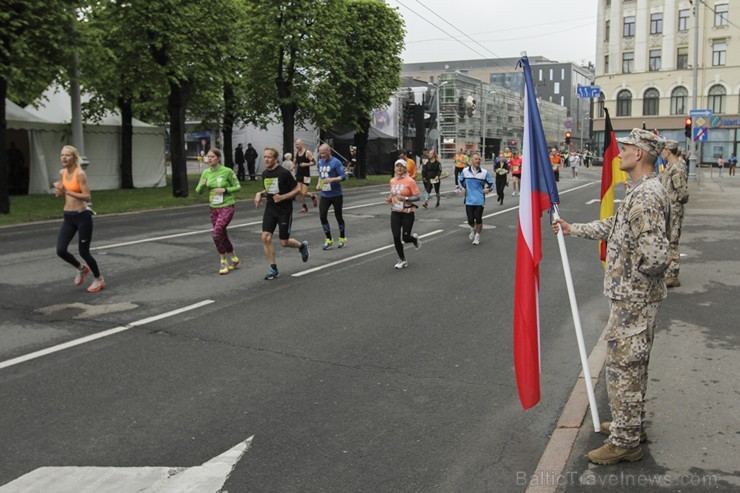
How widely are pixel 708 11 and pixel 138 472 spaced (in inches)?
2924

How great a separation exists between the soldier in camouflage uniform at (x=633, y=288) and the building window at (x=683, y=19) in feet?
238

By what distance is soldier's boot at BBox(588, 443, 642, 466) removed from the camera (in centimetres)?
412

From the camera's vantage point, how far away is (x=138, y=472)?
13.6 feet

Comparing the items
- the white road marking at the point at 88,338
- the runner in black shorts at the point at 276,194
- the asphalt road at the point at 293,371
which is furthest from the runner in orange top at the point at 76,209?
the runner in black shorts at the point at 276,194

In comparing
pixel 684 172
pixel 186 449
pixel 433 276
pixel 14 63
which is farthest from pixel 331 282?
pixel 14 63

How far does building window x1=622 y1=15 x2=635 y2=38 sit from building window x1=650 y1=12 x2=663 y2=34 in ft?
5.85

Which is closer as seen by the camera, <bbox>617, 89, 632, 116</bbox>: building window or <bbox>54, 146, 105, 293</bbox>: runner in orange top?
<bbox>54, 146, 105, 293</bbox>: runner in orange top

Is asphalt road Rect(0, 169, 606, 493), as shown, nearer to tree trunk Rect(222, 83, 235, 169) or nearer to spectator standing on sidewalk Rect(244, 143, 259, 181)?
tree trunk Rect(222, 83, 235, 169)

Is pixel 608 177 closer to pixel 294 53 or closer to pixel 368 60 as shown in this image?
pixel 294 53

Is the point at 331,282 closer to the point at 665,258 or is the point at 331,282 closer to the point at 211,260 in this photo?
the point at 211,260

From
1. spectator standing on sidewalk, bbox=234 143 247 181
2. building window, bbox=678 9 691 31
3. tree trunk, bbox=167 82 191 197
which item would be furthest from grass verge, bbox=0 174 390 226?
building window, bbox=678 9 691 31

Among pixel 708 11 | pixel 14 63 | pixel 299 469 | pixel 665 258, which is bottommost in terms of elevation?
pixel 299 469

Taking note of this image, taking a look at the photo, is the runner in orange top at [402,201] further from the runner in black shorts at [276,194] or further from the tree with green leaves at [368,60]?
the tree with green leaves at [368,60]

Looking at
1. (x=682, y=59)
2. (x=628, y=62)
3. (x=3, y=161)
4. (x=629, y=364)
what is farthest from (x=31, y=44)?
(x=682, y=59)
